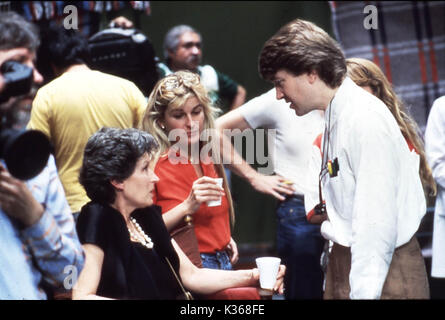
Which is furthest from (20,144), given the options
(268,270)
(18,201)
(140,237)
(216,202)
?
(216,202)

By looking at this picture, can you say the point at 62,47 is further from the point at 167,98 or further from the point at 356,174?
the point at 356,174

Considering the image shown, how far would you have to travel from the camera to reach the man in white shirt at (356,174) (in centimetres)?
213

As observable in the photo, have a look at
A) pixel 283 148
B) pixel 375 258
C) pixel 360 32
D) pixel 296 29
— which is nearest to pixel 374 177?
pixel 375 258

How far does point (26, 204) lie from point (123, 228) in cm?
74

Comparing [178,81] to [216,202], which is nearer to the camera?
[216,202]

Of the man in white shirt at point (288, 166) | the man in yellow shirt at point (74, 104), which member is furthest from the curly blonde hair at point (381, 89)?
the man in yellow shirt at point (74, 104)

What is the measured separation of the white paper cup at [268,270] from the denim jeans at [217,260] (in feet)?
1.33

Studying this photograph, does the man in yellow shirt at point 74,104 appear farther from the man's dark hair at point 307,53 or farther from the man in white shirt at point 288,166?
the man's dark hair at point 307,53

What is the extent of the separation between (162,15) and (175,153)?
217 cm

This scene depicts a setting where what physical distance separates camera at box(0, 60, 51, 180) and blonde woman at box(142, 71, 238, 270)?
128cm

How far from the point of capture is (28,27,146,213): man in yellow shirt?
3361 millimetres

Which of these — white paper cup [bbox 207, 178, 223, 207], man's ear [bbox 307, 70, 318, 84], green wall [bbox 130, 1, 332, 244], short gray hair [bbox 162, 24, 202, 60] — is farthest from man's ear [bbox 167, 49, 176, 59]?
man's ear [bbox 307, 70, 318, 84]

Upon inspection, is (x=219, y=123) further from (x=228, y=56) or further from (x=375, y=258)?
(x=375, y=258)

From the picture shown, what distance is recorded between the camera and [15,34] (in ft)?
5.87
